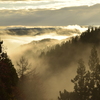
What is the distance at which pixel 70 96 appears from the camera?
179ft

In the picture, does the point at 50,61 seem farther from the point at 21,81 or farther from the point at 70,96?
the point at 70,96

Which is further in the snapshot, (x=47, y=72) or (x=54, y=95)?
(x=47, y=72)

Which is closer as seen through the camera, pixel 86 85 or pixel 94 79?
pixel 86 85

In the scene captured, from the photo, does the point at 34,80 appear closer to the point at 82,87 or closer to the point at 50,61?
the point at 82,87

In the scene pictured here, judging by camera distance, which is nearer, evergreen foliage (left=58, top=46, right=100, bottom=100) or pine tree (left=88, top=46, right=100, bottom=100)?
pine tree (left=88, top=46, right=100, bottom=100)

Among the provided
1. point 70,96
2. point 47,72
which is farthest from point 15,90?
point 47,72

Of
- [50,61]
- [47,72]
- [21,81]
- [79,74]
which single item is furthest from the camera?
[50,61]

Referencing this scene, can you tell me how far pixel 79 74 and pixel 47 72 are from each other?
110028 millimetres

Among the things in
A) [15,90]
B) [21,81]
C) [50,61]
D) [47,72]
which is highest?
[50,61]

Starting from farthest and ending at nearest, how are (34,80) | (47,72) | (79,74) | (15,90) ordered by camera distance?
(47,72) < (34,80) < (79,74) < (15,90)

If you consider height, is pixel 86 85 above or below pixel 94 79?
below

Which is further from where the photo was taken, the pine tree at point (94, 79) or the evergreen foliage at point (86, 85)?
the evergreen foliage at point (86, 85)

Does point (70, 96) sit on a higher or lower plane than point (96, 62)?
lower

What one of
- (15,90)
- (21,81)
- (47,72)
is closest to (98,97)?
(15,90)
